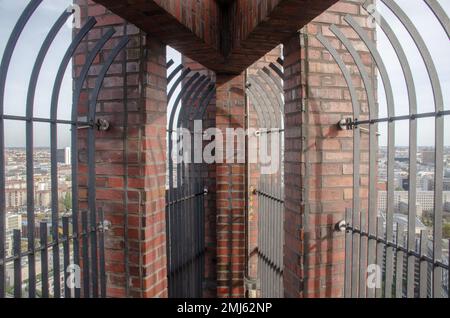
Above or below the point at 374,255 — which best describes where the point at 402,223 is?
above

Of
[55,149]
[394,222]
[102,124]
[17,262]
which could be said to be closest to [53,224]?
[17,262]

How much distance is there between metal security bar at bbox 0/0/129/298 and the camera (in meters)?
1.64

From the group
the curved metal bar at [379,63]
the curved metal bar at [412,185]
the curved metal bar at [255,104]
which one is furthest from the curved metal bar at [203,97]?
the curved metal bar at [412,185]

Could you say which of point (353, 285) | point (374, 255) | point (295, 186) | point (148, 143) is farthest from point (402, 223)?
point (148, 143)

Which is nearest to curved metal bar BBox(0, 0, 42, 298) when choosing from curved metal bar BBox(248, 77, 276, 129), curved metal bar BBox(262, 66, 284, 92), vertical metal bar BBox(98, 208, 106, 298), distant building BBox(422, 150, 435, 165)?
vertical metal bar BBox(98, 208, 106, 298)

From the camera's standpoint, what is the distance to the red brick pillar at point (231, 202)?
11.9 feet

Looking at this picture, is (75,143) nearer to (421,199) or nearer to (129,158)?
(129,158)

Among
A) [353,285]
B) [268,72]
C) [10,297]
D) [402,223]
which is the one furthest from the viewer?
[268,72]

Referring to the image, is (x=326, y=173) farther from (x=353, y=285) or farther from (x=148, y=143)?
(x=148, y=143)

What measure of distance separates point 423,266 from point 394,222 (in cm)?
45

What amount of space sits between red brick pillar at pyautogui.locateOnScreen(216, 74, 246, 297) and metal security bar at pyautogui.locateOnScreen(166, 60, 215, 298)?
380 mm

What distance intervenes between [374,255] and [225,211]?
1.78 metres

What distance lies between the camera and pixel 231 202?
3.68 meters

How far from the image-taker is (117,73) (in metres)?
2.49
